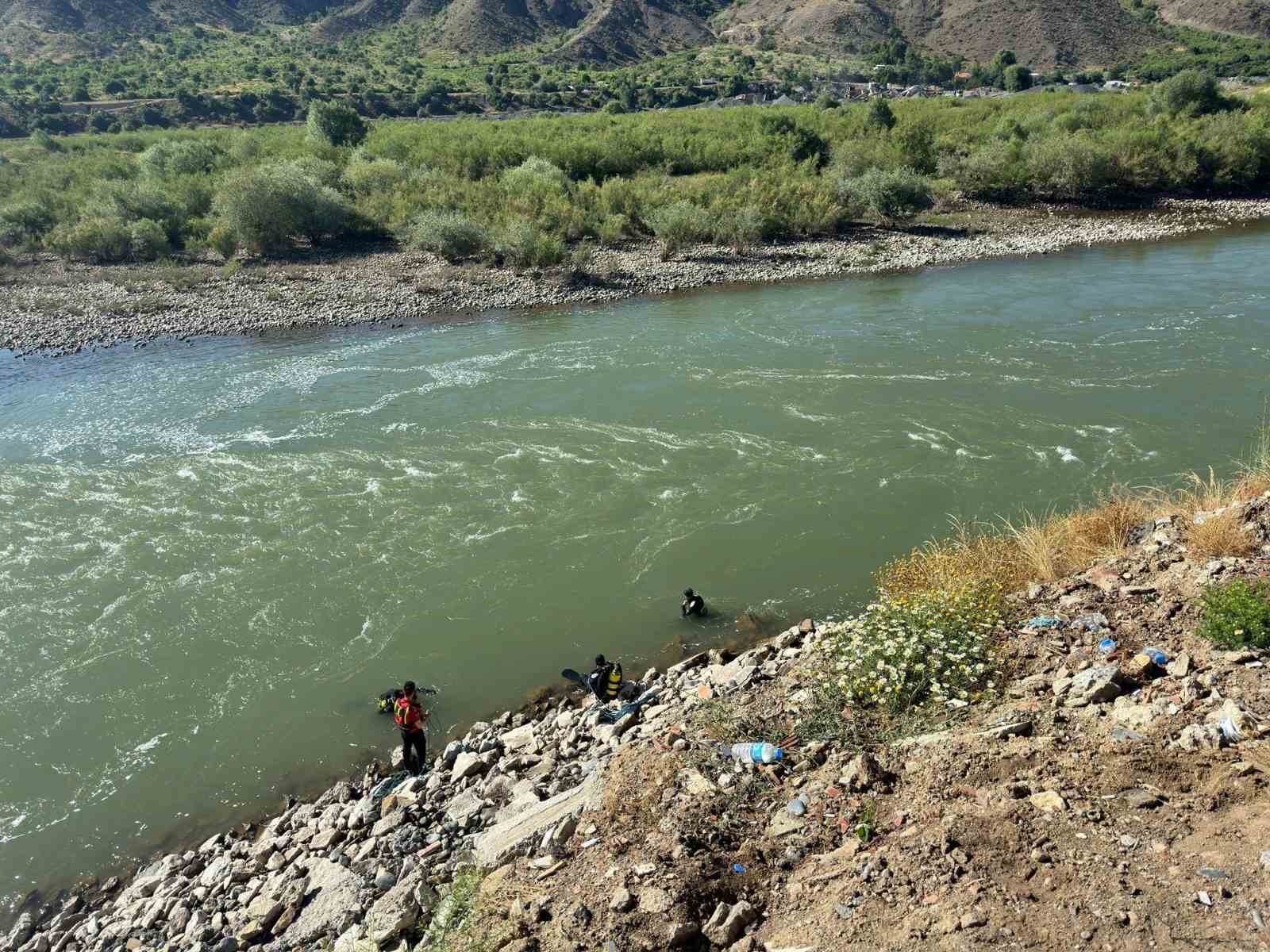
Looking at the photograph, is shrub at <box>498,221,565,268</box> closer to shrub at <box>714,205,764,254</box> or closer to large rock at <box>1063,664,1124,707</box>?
shrub at <box>714,205,764,254</box>

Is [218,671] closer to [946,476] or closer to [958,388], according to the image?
[946,476]

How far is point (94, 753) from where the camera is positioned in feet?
35.8

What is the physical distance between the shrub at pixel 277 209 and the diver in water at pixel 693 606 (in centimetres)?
3312

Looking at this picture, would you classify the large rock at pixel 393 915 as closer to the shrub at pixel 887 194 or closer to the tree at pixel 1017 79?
the shrub at pixel 887 194

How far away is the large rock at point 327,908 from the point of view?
288 inches

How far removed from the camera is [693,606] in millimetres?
12547

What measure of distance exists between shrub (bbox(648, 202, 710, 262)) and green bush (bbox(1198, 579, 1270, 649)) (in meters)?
30.6

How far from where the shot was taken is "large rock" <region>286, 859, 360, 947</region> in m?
7.32

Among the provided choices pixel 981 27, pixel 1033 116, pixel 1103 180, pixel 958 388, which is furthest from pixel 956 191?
pixel 981 27

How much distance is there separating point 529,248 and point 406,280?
5.26 metres

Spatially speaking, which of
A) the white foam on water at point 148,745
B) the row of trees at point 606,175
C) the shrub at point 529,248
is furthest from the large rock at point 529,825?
the row of trees at point 606,175

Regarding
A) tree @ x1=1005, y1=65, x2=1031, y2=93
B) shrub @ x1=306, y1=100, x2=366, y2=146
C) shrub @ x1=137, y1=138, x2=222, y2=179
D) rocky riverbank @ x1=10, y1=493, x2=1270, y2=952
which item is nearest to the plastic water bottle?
rocky riverbank @ x1=10, y1=493, x2=1270, y2=952

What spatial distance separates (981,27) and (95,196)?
118 metres

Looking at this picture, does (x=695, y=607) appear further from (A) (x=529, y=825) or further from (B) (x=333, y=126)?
(B) (x=333, y=126)
